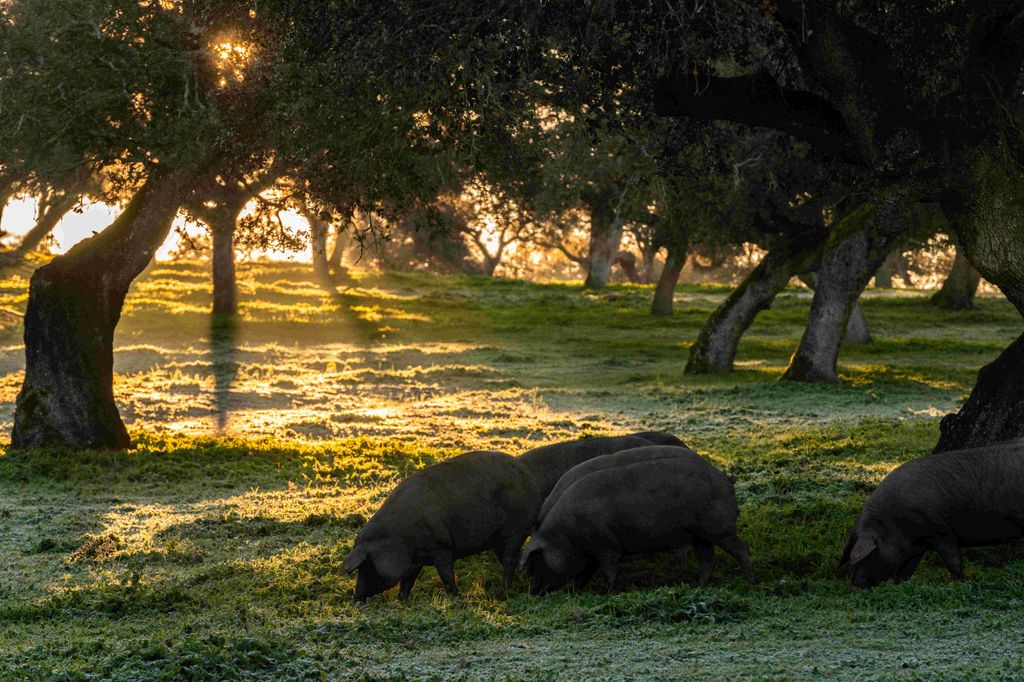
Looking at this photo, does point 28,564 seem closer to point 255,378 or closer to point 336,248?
point 255,378

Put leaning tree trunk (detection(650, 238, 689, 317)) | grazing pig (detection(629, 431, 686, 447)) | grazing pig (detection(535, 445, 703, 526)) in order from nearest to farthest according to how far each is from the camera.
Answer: grazing pig (detection(535, 445, 703, 526)) → grazing pig (detection(629, 431, 686, 447)) → leaning tree trunk (detection(650, 238, 689, 317))

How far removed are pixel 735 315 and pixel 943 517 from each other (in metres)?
21.1

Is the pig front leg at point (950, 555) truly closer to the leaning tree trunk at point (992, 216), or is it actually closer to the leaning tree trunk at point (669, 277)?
the leaning tree trunk at point (992, 216)

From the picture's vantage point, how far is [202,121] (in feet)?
60.4

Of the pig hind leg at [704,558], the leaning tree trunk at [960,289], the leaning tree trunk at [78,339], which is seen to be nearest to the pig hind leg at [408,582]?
the pig hind leg at [704,558]

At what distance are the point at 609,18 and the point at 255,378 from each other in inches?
812

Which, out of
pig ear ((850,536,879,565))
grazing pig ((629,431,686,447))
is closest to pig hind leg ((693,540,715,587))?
pig ear ((850,536,879,565))

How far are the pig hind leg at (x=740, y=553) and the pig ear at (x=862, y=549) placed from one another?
956 millimetres

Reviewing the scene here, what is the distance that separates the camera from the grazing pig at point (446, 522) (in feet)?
36.2

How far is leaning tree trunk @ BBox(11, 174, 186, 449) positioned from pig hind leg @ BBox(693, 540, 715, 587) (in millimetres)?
11737

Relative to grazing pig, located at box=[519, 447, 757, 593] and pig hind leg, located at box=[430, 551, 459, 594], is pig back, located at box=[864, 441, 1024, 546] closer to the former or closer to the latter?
grazing pig, located at box=[519, 447, 757, 593]

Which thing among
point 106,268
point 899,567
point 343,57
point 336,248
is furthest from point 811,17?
point 336,248

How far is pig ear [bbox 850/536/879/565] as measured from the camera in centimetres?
1109

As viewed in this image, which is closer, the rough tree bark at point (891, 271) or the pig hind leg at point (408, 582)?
the pig hind leg at point (408, 582)
